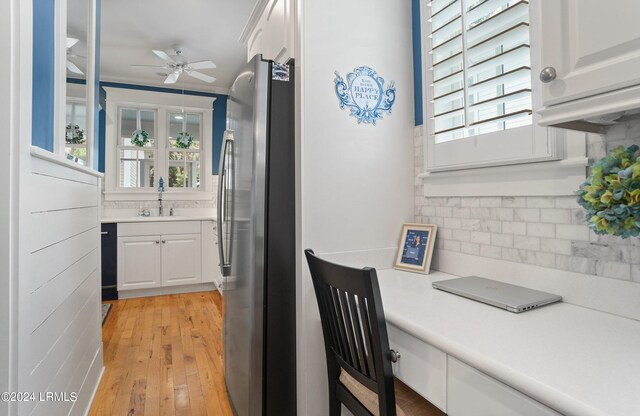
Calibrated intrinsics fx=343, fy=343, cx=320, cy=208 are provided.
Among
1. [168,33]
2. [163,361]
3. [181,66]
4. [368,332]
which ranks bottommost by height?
[163,361]

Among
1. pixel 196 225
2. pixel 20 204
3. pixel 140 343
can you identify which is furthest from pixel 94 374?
pixel 196 225

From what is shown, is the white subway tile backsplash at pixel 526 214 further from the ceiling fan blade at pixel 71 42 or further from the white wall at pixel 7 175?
the ceiling fan blade at pixel 71 42

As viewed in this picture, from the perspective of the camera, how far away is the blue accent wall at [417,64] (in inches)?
69.3

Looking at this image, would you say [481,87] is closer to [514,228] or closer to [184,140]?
[514,228]

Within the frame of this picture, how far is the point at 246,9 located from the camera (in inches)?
124

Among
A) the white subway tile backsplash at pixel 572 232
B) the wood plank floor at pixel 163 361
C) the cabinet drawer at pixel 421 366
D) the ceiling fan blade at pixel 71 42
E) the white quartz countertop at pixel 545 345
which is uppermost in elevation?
the ceiling fan blade at pixel 71 42

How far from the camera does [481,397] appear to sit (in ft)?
2.64

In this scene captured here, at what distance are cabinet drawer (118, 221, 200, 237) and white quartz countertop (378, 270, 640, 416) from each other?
3.62m

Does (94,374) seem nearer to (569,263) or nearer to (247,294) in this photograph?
(247,294)

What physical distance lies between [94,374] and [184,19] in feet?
10.1

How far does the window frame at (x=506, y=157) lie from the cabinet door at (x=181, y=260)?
11.2 ft

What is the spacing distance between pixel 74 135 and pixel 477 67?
1945mm

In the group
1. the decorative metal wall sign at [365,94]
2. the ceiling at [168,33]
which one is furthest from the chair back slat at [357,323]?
the ceiling at [168,33]

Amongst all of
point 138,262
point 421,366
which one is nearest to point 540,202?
point 421,366
